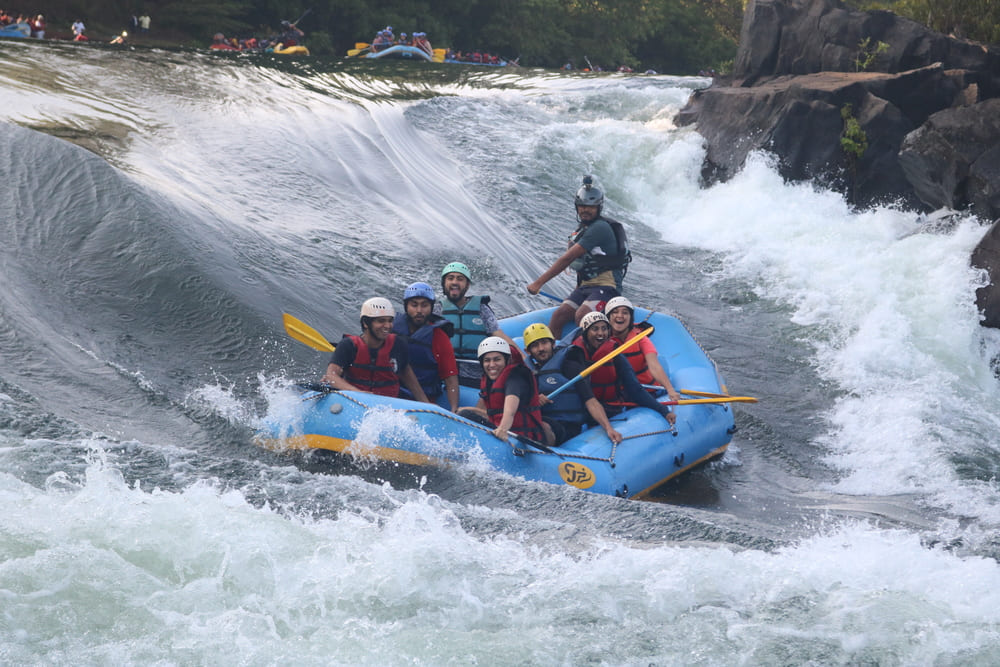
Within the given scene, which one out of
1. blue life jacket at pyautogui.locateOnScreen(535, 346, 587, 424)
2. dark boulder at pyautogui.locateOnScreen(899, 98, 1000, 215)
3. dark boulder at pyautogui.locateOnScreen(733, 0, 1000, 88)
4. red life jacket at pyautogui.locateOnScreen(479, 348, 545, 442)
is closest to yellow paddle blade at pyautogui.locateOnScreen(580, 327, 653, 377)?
blue life jacket at pyautogui.locateOnScreen(535, 346, 587, 424)

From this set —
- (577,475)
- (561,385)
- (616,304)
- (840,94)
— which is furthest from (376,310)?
(840,94)

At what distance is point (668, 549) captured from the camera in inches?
200

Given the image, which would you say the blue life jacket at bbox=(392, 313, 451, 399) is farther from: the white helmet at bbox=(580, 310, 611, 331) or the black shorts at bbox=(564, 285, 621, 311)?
the black shorts at bbox=(564, 285, 621, 311)

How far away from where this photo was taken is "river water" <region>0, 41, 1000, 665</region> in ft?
14.5

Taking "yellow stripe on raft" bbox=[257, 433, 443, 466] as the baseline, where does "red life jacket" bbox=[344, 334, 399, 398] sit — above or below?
above

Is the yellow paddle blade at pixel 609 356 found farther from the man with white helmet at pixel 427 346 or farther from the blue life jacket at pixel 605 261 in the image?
the blue life jacket at pixel 605 261

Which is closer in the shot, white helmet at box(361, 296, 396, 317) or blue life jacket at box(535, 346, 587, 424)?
white helmet at box(361, 296, 396, 317)

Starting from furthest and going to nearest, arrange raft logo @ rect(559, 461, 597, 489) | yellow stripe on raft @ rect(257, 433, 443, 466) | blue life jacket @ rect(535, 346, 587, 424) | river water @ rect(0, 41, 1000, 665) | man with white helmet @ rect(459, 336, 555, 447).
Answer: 1. blue life jacket @ rect(535, 346, 587, 424)
2. man with white helmet @ rect(459, 336, 555, 447)
3. raft logo @ rect(559, 461, 597, 489)
4. yellow stripe on raft @ rect(257, 433, 443, 466)
5. river water @ rect(0, 41, 1000, 665)

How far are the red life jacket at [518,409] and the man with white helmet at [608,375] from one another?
666 mm

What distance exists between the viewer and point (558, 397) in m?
6.96

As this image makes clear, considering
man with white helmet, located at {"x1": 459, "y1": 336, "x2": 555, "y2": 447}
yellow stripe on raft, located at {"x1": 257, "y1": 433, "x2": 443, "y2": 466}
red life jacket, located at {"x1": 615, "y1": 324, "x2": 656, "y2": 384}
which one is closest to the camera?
yellow stripe on raft, located at {"x1": 257, "y1": 433, "x2": 443, "y2": 466}

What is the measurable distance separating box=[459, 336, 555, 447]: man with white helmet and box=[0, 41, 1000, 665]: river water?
60 cm

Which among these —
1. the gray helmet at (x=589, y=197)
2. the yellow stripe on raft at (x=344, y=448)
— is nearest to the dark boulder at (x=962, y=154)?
the gray helmet at (x=589, y=197)

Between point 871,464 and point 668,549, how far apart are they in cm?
344
